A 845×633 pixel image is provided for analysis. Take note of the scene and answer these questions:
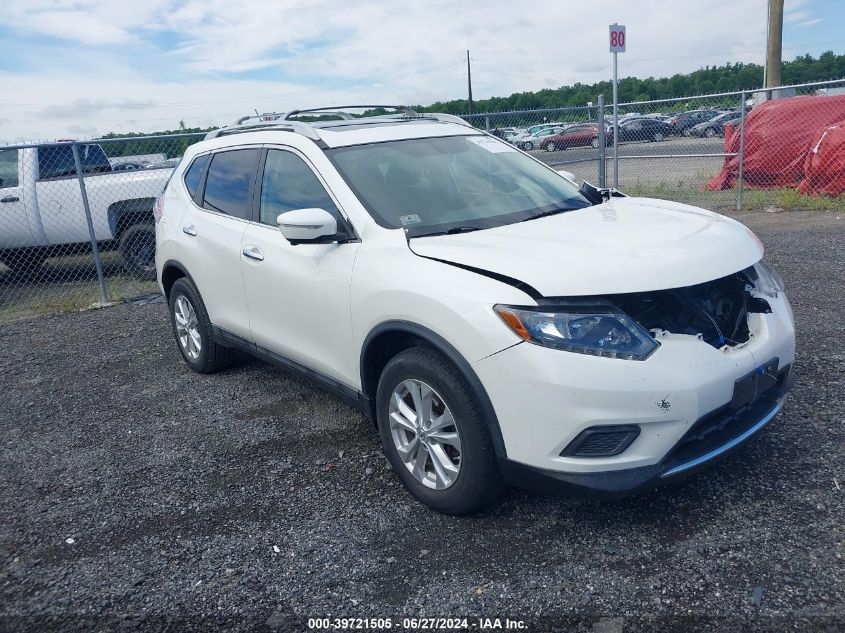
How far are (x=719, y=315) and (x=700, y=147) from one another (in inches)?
495

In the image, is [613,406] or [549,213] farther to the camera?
[549,213]

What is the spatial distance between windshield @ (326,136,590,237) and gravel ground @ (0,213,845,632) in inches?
54.3

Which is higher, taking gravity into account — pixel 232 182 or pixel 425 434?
pixel 232 182

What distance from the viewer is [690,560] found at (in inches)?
114

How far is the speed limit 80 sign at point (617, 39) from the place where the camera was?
10.7 m

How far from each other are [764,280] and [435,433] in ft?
5.84

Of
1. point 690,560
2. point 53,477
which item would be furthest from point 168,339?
point 690,560

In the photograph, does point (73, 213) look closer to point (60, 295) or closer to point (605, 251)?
point (60, 295)

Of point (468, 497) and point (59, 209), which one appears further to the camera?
point (59, 209)

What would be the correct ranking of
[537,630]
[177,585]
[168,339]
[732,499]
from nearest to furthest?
[537,630]
[177,585]
[732,499]
[168,339]

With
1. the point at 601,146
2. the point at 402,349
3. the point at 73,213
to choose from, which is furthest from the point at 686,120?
the point at 402,349

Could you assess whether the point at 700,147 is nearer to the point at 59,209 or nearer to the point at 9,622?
the point at 59,209

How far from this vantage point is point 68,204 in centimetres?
955

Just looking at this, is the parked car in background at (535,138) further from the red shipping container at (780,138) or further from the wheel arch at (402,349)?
the wheel arch at (402,349)
